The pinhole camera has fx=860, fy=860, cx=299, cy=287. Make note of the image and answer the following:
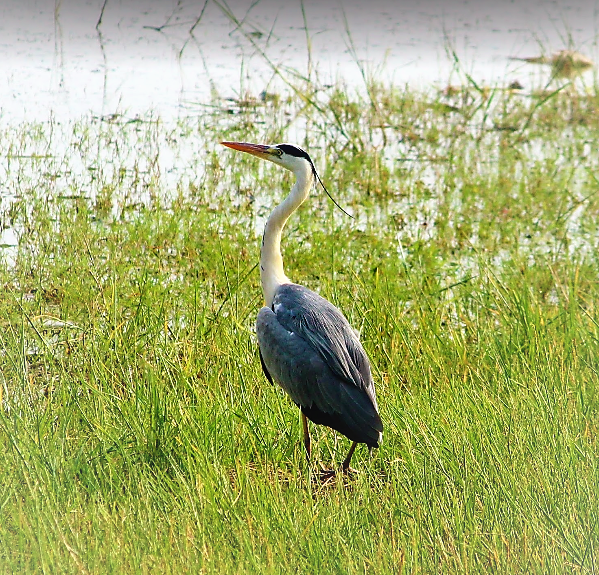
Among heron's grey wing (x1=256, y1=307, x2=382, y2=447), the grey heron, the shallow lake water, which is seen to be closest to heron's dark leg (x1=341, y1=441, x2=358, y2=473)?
the grey heron

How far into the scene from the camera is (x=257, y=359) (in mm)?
4035

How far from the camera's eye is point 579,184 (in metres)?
6.92

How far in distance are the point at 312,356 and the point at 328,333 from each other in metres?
0.11

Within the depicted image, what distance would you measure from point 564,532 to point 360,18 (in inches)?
314

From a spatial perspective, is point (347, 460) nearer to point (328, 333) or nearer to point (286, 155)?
point (328, 333)

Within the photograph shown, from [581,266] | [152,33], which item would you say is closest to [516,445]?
[581,266]

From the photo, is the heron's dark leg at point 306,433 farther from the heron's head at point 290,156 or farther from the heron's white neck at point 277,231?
the heron's head at point 290,156

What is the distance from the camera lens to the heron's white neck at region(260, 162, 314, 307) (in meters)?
3.58

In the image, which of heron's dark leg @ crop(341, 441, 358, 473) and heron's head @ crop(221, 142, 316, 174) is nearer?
heron's dark leg @ crop(341, 441, 358, 473)

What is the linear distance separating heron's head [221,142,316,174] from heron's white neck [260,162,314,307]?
0.04ft

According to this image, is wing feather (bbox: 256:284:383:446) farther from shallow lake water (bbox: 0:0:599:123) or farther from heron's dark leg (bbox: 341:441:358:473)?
shallow lake water (bbox: 0:0:599:123)

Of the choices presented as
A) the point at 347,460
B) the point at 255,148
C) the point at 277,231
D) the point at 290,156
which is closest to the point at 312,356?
the point at 347,460

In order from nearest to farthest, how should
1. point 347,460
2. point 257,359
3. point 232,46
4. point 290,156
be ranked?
point 347,460
point 290,156
point 257,359
point 232,46

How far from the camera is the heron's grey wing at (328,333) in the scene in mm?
3293
